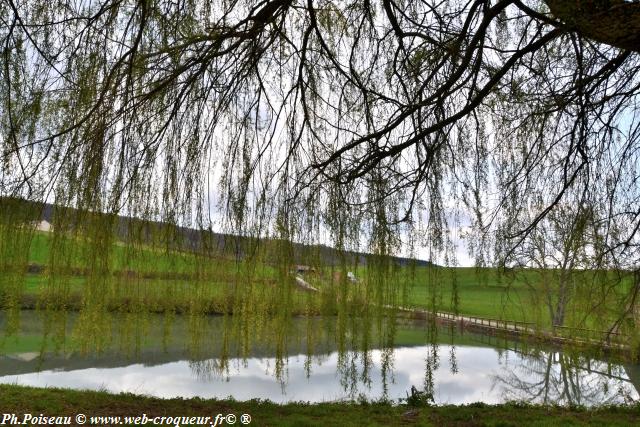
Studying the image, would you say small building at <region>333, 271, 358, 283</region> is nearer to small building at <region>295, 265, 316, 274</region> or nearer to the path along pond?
small building at <region>295, 265, 316, 274</region>

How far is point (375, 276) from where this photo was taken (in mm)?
2260

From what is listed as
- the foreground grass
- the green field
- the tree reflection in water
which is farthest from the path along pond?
the green field

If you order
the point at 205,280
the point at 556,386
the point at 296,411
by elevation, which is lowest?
the point at 556,386

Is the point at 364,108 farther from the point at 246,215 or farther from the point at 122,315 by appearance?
the point at 122,315

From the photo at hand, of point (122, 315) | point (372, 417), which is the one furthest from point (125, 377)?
point (122, 315)

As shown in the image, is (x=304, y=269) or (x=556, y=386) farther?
(x=556, y=386)

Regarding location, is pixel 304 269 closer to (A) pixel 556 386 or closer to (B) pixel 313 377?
(B) pixel 313 377

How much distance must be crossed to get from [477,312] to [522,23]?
50.2 ft

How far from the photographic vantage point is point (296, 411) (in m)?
5.66

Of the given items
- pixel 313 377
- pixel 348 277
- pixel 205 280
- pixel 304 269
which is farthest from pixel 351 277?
pixel 313 377

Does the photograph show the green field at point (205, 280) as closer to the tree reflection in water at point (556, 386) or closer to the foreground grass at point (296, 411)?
the foreground grass at point (296, 411)

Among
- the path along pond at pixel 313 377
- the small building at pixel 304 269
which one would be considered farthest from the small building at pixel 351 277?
the path along pond at pixel 313 377

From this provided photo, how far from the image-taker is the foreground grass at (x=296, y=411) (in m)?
4.99

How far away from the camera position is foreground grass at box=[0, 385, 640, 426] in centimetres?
499
